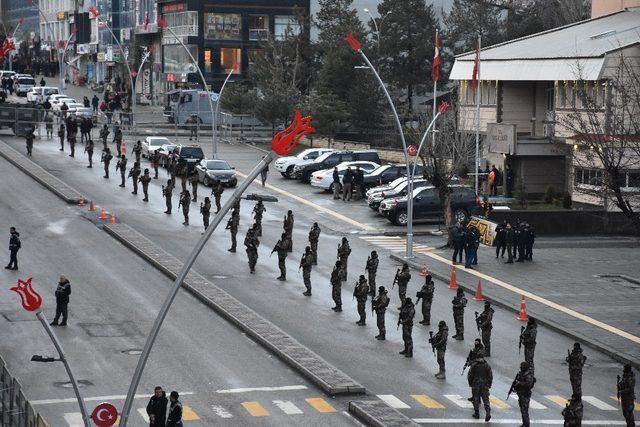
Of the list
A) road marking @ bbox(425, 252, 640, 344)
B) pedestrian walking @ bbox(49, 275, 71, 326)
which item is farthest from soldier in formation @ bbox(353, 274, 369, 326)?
pedestrian walking @ bbox(49, 275, 71, 326)

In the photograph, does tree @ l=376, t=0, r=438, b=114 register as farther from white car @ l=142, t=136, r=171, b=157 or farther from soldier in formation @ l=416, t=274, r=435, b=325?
soldier in formation @ l=416, t=274, r=435, b=325

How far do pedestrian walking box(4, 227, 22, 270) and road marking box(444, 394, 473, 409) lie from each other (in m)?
16.4

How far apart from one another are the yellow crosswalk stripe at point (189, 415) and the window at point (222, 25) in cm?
8536

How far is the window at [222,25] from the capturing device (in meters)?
110

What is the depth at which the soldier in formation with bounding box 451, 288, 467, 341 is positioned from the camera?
32.9 m

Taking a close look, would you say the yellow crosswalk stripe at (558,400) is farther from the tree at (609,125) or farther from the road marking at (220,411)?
the tree at (609,125)

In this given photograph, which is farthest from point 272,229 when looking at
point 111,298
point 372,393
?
point 372,393

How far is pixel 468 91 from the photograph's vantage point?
69.9m

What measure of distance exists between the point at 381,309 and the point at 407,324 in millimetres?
1813

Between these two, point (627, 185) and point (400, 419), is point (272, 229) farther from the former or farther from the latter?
point (400, 419)

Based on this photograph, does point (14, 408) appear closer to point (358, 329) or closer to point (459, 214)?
point (358, 329)

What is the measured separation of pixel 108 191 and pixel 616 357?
96.6ft

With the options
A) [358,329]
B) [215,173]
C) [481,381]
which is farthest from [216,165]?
[481,381]

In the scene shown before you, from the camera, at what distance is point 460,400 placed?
1113 inches
